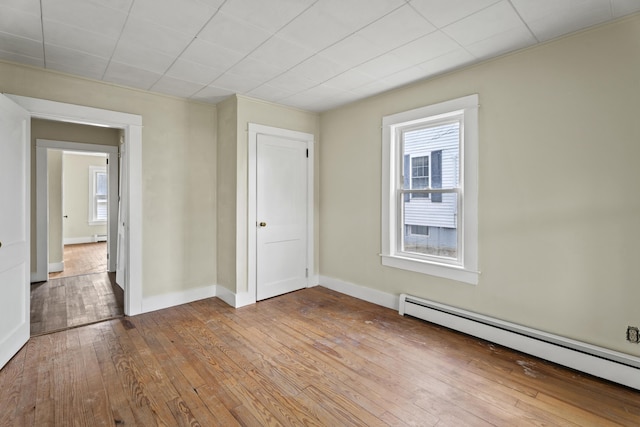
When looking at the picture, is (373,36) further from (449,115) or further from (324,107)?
(324,107)

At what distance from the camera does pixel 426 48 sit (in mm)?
2600

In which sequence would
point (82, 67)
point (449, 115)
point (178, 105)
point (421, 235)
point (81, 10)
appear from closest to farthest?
point (81, 10) < point (82, 67) < point (449, 115) < point (421, 235) < point (178, 105)

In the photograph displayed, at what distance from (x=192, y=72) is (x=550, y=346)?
396 cm

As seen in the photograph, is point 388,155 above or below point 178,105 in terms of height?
below

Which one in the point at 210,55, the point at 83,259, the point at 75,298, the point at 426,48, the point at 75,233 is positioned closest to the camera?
the point at 426,48

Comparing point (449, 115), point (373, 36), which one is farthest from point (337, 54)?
point (449, 115)

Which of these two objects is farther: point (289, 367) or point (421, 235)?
point (421, 235)

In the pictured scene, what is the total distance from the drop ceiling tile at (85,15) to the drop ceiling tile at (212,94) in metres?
1.27

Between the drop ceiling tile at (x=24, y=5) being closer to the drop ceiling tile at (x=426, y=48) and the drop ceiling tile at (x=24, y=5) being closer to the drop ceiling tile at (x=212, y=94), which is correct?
the drop ceiling tile at (x=212, y=94)

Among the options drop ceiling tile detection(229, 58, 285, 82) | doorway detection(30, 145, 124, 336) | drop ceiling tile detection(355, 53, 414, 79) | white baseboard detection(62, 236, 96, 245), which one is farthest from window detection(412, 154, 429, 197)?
white baseboard detection(62, 236, 96, 245)

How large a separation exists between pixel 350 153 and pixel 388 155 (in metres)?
0.63

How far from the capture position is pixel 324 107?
14.1ft

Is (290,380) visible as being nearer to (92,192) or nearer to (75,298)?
(75,298)

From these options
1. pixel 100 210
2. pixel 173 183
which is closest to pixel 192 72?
pixel 173 183
